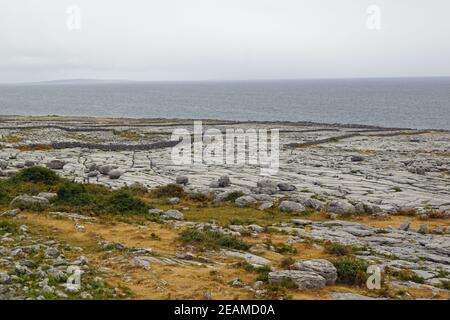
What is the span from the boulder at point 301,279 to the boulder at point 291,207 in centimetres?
936

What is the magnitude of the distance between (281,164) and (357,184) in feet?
27.3

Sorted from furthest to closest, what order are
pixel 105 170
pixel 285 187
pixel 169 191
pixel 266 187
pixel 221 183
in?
1. pixel 105 170
2. pixel 221 183
3. pixel 285 187
4. pixel 266 187
5. pixel 169 191

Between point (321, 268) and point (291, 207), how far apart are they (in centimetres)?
907

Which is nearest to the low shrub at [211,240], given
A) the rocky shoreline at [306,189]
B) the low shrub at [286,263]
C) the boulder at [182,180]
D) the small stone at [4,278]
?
the rocky shoreline at [306,189]

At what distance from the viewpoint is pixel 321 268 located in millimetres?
12516

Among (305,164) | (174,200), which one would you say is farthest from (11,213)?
(305,164)

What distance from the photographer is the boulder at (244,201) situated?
73.9ft

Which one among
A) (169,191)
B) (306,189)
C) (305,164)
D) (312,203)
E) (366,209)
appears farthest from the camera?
(305,164)

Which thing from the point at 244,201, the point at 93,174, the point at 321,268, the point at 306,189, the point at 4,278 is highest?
the point at 4,278

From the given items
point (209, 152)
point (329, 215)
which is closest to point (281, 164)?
point (209, 152)

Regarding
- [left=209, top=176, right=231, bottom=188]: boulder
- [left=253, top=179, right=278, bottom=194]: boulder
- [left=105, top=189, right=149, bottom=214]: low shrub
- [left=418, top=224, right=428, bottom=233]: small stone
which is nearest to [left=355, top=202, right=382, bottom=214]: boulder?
[left=418, top=224, right=428, bottom=233]: small stone

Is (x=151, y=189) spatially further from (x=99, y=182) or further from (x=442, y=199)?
(x=442, y=199)

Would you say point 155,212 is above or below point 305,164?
above

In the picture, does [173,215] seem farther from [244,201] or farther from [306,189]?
[306,189]
